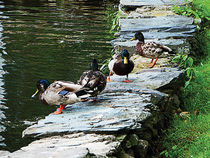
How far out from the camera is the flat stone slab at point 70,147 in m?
3.42

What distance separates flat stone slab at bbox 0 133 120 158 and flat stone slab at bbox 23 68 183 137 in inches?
4.7

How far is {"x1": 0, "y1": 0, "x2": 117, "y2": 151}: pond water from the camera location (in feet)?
21.5

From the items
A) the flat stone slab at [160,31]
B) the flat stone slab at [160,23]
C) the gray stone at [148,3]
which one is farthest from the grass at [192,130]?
the gray stone at [148,3]

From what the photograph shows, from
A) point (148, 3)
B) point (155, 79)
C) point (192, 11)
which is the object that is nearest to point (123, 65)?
point (155, 79)

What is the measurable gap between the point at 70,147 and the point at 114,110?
1.12 metres

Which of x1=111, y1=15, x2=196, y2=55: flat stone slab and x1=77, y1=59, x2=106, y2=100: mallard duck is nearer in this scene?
x1=77, y1=59, x2=106, y2=100: mallard duck

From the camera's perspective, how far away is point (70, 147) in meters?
3.81

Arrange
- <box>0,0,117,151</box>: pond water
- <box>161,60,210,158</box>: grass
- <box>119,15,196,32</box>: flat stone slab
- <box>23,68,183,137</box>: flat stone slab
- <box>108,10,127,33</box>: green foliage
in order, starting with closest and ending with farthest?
<box>23,68,183,137</box>: flat stone slab
<box>161,60,210,158</box>: grass
<box>0,0,117,151</box>: pond water
<box>119,15,196,32</box>: flat stone slab
<box>108,10,127,33</box>: green foliage

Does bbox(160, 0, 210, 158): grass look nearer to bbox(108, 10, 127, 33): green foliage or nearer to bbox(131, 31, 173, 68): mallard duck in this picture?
bbox(131, 31, 173, 68): mallard duck

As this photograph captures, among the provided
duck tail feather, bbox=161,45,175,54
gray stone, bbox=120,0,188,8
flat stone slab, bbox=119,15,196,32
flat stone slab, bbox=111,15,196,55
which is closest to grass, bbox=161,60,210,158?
duck tail feather, bbox=161,45,175,54

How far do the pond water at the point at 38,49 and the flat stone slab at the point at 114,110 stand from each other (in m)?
1.08

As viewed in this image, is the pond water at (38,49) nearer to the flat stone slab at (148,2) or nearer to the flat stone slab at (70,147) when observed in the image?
the flat stone slab at (148,2)

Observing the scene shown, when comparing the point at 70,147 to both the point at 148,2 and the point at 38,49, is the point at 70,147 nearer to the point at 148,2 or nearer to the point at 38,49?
the point at 38,49

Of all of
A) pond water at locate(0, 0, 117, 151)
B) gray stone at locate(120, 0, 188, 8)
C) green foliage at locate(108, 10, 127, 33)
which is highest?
gray stone at locate(120, 0, 188, 8)
